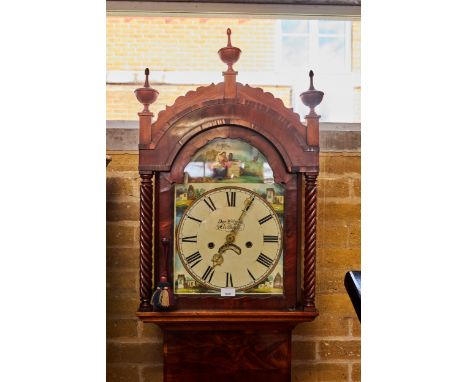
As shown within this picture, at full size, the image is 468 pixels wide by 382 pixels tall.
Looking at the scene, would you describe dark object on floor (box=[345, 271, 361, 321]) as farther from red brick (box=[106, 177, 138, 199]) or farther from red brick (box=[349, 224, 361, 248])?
red brick (box=[106, 177, 138, 199])

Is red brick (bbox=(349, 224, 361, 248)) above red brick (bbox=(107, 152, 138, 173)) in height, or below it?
below

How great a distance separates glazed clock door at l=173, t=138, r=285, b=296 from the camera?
196 cm

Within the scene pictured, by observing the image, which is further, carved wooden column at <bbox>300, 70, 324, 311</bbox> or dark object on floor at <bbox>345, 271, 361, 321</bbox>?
carved wooden column at <bbox>300, 70, 324, 311</bbox>

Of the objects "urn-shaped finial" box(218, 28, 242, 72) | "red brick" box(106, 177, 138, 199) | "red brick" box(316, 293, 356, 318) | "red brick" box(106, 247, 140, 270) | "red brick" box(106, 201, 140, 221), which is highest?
"urn-shaped finial" box(218, 28, 242, 72)

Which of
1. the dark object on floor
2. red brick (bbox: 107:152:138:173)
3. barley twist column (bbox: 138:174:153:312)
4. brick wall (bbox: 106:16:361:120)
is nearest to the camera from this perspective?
the dark object on floor

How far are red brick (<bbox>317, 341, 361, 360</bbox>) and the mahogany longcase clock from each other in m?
0.37

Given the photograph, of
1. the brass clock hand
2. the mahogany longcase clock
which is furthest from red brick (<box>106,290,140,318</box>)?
the brass clock hand

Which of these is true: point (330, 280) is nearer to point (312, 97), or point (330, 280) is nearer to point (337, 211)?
point (337, 211)

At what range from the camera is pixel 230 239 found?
1971 millimetres

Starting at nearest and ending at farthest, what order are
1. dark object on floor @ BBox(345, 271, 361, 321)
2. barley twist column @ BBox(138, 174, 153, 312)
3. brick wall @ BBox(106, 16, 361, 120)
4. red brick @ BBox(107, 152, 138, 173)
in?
dark object on floor @ BBox(345, 271, 361, 321) < barley twist column @ BBox(138, 174, 153, 312) < red brick @ BBox(107, 152, 138, 173) < brick wall @ BBox(106, 16, 361, 120)

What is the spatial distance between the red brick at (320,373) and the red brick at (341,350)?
33mm

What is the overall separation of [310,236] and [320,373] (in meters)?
0.63

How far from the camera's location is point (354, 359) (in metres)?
2.29
